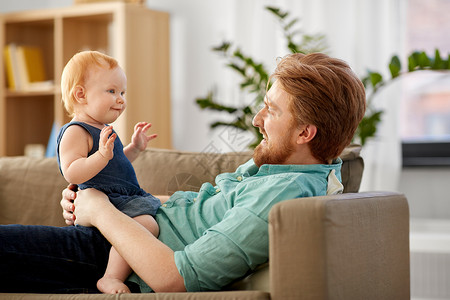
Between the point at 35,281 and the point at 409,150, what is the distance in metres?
2.49

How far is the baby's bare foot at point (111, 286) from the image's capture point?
140 centimetres

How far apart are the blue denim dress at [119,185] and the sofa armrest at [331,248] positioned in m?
0.42

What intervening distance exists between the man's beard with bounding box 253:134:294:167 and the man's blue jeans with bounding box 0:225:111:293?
42 centimetres

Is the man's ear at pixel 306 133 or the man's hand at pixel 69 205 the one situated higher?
the man's ear at pixel 306 133

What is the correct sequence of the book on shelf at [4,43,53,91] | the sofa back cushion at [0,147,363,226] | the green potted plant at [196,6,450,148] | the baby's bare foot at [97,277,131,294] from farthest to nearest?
the book on shelf at [4,43,53,91], the green potted plant at [196,6,450,148], the sofa back cushion at [0,147,363,226], the baby's bare foot at [97,277,131,294]

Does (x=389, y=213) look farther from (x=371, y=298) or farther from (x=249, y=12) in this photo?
(x=249, y=12)

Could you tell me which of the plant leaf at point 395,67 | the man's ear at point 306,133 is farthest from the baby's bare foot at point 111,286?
the plant leaf at point 395,67

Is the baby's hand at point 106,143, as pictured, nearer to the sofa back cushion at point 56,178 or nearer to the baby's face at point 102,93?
the baby's face at point 102,93

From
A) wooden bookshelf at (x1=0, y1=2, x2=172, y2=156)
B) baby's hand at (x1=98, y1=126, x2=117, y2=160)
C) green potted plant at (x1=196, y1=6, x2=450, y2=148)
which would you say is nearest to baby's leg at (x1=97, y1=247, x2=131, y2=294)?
baby's hand at (x1=98, y1=126, x2=117, y2=160)

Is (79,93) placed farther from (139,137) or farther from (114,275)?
(114,275)

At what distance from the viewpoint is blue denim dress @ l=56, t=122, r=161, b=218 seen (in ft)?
5.10

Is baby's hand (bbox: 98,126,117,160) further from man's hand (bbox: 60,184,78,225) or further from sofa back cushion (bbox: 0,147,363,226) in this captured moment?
sofa back cushion (bbox: 0,147,363,226)

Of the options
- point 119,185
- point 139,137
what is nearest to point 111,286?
point 119,185

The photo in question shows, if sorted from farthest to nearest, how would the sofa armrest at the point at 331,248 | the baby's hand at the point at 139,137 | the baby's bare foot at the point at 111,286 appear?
1. the baby's hand at the point at 139,137
2. the baby's bare foot at the point at 111,286
3. the sofa armrest at the point at 331,248
